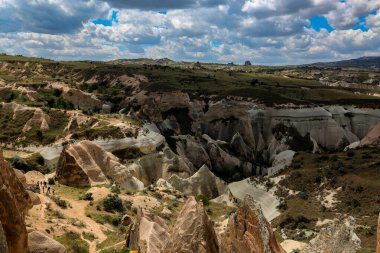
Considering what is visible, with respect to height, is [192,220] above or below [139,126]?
above

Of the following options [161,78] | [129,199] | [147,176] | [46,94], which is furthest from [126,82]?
[129,199]

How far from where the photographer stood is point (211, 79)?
395ft

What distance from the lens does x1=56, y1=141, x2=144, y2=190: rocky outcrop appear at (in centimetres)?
3381

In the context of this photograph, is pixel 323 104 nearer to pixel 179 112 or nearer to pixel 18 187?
pixel 179 112

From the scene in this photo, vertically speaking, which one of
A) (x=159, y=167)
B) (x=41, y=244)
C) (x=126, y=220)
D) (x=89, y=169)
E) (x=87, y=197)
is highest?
(x=41, y=244)

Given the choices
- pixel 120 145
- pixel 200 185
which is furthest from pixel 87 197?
pixel 120 145

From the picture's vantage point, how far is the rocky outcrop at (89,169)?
3381 cm

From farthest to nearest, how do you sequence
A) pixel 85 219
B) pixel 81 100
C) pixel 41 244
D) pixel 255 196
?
1. pixel 81 100
2. pixel 255 196
3. pixel 85 219
4. pixel 41 244

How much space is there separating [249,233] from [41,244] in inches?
283

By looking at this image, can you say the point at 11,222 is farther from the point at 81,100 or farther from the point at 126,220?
the point at 81,100

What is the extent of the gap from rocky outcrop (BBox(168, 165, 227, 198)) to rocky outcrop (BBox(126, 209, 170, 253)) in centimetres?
2259

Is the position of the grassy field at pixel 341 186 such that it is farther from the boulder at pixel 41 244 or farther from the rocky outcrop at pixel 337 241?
the boulder at pixel 41 244

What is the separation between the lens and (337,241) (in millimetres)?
10602

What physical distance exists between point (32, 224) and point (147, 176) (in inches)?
1048
